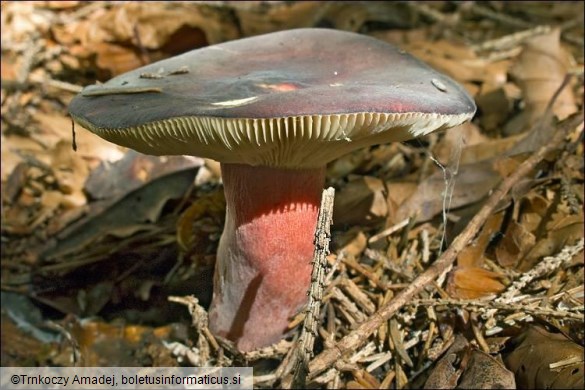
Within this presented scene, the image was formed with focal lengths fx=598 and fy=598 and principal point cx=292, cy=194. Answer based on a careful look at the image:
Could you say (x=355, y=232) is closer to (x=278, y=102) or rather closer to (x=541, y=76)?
(x=278, y=102)

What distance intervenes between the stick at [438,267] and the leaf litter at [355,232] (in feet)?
0.08

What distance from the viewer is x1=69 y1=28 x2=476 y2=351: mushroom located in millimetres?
1416

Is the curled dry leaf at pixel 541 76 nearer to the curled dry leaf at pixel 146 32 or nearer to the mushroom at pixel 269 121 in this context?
the mushroom at pixel 269 121

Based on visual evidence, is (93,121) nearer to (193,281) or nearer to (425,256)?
(193,281)

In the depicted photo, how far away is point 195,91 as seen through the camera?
5.83 ft

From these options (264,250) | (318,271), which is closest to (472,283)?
(264,250)

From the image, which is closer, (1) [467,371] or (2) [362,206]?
(1) [467,371]

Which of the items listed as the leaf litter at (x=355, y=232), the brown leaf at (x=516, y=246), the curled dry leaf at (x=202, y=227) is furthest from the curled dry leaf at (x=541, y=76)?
the curled dry leaf at (x=202, y=227)

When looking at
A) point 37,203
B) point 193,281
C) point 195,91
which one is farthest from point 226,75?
point 37,203

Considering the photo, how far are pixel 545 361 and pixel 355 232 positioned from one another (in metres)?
0.88

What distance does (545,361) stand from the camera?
63.0 inches

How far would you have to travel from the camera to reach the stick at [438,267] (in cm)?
169

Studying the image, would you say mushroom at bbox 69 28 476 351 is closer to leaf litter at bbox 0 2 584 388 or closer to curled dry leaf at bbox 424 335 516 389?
leaf litter at bbox 0 2 584 388

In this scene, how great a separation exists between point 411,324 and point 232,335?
586mm
